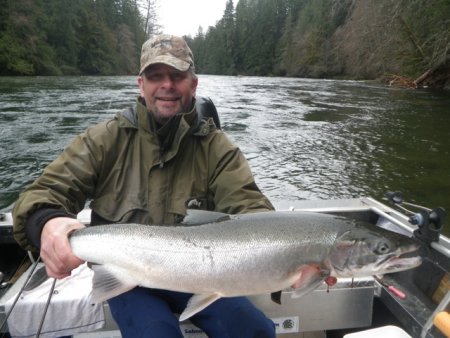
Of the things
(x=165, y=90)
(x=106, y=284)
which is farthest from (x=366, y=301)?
(x=165, y=90)

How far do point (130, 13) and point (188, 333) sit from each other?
66.4 m

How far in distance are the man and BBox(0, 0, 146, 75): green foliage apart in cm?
3266

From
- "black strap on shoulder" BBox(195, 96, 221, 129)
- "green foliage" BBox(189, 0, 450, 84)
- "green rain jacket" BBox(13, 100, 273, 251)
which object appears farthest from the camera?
"green foliage" BBox(189, 0, 450, 84)

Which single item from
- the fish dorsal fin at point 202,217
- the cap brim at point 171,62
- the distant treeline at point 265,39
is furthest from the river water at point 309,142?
the distant treeline at point 265,39

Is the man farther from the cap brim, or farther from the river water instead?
the river water

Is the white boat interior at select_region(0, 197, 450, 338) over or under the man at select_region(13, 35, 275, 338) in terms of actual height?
under

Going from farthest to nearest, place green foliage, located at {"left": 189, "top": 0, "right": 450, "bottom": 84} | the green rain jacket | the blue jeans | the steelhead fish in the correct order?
green foliage, located at {"left": 189, "top": 0, "right": 450, "bottom": 84} → the green rain jacket → the blue jeans → the steelhead fish

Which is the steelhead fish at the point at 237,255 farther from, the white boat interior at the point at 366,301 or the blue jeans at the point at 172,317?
the white boat interior at the point at 366,301

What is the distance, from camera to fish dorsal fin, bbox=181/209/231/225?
2041 mm

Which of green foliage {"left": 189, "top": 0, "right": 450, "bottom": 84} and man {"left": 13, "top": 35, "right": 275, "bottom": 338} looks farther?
green foliage {"left": 189, "top": 0, "right": 450, "bottom": 84}

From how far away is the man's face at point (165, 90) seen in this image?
2.55 meters

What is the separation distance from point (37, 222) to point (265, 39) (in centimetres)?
8188

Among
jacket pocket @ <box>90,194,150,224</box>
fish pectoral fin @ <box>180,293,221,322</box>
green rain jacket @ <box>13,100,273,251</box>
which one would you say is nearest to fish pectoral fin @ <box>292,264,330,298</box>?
fish pectoral fin @ <box>180,293,221,322</box>

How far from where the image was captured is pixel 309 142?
10281 mm
